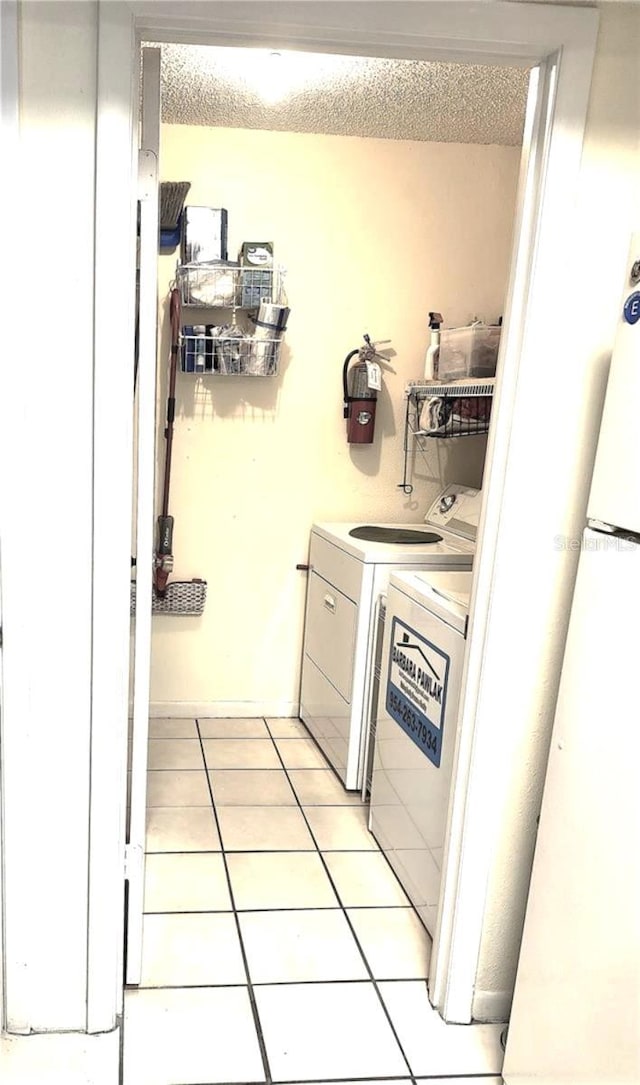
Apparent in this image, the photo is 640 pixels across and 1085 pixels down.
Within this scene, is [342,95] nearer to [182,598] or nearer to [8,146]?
[8,146]

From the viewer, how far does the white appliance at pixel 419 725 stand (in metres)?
2.14

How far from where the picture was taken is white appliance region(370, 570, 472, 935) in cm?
214

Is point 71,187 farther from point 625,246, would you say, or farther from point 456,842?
point 456,842

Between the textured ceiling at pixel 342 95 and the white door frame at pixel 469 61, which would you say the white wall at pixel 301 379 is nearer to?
the textured ceiling at pixel 342 95

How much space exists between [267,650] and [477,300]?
5.94 ft

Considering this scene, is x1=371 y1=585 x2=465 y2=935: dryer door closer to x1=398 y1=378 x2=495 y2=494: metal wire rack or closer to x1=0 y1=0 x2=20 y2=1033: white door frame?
x1=398 y1=378 x2=495 y2=494: metal wire rack

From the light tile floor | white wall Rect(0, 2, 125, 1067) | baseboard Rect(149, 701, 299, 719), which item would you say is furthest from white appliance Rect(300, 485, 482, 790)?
white wall Rect(0, 2, 125, 1067)

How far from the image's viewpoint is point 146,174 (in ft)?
5.35

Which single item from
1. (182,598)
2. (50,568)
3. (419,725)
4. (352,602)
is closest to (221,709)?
(182,598)

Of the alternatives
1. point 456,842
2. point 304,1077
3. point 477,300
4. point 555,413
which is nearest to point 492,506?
point 555,413

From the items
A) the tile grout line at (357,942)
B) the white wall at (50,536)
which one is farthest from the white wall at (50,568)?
the tile grout line at (357,942)

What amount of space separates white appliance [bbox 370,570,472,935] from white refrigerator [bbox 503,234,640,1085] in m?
0.52

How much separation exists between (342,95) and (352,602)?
1.80m

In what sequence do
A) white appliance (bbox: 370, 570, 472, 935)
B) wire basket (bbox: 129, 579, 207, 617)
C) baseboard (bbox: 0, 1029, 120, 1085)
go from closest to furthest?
1. baseboard (bbox: 0, 1029, 120, 1085)
2. white appliance (bbox: 370, 570, 472, 935)
3. wire basket (bbox: 129, 579, 207, 617)
